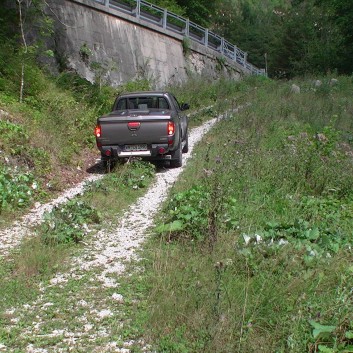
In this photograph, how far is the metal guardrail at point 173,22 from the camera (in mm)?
24594

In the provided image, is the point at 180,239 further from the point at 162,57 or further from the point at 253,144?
the point at 162,57

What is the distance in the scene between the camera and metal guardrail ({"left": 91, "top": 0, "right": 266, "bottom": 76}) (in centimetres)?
2459

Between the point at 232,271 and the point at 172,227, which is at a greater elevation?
the point at 172,227

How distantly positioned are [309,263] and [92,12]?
19.4 meters

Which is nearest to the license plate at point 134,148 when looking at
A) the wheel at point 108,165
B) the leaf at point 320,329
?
the wheel at point 108,165

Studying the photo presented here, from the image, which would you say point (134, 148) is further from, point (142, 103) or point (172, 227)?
point (172, 227)

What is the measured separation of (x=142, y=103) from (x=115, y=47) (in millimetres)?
11469

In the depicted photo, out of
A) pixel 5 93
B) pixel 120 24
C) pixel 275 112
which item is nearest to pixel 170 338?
pixel 5 93

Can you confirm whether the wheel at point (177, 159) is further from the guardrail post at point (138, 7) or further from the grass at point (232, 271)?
the guardrail post at point (138, 7)

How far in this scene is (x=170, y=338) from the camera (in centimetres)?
372

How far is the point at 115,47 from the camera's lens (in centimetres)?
2222

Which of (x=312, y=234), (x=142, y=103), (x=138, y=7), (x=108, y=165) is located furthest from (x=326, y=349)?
(x=138, y=7)

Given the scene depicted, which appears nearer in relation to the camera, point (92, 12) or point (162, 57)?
point (92, 12)

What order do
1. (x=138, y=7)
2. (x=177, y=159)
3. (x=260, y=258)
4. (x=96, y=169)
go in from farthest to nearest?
(x=138, y=7), (x=96, y=169), (x=177, y=159), (x=260, y=258)
